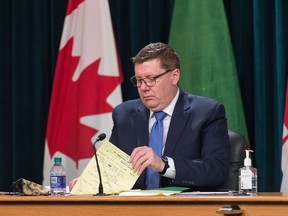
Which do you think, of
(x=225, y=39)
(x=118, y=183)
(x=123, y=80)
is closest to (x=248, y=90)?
(x=225, y=39)

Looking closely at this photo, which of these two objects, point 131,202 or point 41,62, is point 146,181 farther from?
point 41,62

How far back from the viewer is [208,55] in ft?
15.6

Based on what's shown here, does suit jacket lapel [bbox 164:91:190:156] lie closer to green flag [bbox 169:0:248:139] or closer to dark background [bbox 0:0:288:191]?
green flag [bbox 169:0:248:139]

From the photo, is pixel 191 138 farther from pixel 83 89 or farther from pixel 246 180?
pixel 83 89

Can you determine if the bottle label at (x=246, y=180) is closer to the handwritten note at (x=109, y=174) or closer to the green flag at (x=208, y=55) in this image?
the handwritten note at (x=109, y=174)

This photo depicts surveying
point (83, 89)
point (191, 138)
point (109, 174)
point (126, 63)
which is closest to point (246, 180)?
point (109, 174)

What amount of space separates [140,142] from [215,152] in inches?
16.5

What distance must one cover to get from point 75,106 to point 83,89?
0.14m

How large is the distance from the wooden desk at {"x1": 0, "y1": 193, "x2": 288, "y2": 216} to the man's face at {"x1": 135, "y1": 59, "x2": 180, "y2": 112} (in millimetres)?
1025

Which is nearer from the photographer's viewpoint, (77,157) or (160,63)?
(160,63)

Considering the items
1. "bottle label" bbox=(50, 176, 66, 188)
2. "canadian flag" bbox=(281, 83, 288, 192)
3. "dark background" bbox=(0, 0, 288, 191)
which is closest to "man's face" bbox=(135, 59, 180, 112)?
"bottle label" bbox=(50, 176, 66, 188)

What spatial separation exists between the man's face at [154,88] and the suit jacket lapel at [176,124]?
0.08m

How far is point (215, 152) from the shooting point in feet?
11.7

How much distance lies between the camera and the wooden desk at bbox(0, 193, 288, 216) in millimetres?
2539
